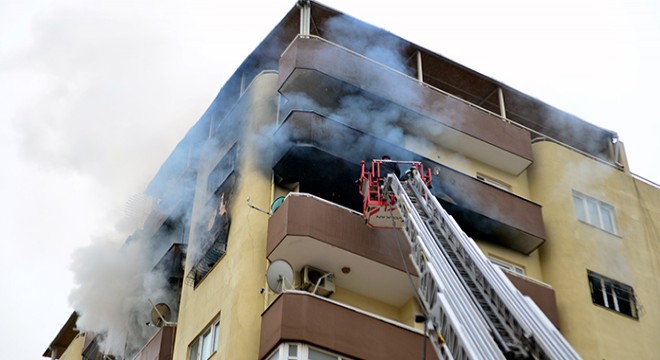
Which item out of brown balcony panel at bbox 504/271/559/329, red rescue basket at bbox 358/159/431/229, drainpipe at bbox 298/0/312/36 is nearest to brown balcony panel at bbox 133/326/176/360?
red rescue basket at bbox 358/159/431/229

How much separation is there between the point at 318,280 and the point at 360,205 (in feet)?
9.80

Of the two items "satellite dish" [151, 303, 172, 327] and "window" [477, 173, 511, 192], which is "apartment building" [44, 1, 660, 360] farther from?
"satellite dish" [151, 303, 172, 327]

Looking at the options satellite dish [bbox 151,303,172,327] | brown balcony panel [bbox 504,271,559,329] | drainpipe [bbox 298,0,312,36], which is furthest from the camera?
drainpipe [bbox 298,0,312,36]

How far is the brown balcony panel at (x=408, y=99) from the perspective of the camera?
24.2m

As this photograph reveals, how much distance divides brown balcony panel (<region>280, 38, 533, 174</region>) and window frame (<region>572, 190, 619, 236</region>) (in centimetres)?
176

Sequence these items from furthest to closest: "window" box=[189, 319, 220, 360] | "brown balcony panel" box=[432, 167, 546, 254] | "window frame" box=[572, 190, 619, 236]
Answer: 1. "window frame" box=[572, 190, 619, 236]
2. "brown balcony panel" box=[432, 167, 546, 254]
3. "window" box=[189, 319, 220, 360]

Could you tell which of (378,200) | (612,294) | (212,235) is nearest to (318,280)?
(378,200)

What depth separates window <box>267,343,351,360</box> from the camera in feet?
62.5

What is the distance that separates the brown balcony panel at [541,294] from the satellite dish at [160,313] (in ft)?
28.2

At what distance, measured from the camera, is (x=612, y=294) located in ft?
83.6

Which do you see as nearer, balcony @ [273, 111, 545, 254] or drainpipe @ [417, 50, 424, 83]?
balcony @ [273, 111, 545, 254]

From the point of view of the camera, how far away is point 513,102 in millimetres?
29219

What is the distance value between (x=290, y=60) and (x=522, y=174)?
7.83m

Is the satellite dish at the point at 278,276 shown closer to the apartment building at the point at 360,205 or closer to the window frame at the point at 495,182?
the apartment building at the point at 360,205
